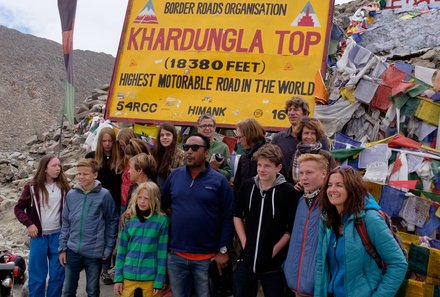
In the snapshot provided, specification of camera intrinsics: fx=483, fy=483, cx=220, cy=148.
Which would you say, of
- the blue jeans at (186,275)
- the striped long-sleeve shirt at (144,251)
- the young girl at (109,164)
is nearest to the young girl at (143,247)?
the striped long-sleeve shirt at (144,251)

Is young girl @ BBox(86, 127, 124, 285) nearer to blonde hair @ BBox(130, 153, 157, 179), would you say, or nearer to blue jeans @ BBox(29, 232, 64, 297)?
blue jeans @ BBox(29, 232, 64, 297)

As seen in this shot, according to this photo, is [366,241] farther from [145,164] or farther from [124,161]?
[124,161]

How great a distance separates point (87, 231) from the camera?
17.1 ft

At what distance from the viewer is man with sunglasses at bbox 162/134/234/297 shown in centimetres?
457

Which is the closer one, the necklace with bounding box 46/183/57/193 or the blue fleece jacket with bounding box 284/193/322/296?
the blue fleece jacket with bounding box 284/193/322/296

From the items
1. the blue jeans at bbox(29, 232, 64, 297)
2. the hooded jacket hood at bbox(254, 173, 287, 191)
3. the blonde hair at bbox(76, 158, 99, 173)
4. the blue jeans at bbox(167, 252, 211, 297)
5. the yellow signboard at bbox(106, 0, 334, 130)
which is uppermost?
the yellow signboard at bbox(106, 0, 334, 130)

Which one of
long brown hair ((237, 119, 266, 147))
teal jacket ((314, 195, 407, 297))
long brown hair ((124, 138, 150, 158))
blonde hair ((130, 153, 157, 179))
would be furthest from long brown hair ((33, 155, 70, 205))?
teal jacket ((314, 195, 407, 297))

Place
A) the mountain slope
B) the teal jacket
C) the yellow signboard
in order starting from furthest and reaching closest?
the mountain slope, the yellow signboard, the teal jacket

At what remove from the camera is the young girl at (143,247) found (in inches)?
183

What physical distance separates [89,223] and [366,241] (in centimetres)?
310

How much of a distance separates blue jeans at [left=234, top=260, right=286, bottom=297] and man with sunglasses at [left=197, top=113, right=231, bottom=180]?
1.41 metres

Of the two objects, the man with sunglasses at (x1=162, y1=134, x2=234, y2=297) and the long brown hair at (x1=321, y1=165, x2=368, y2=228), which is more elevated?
the long brown hair at (x1=321, y1=165, x2=368, y2=228)

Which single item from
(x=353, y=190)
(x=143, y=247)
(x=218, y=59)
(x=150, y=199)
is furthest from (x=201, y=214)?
(x=218, y=59)

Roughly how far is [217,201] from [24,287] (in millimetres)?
3433
